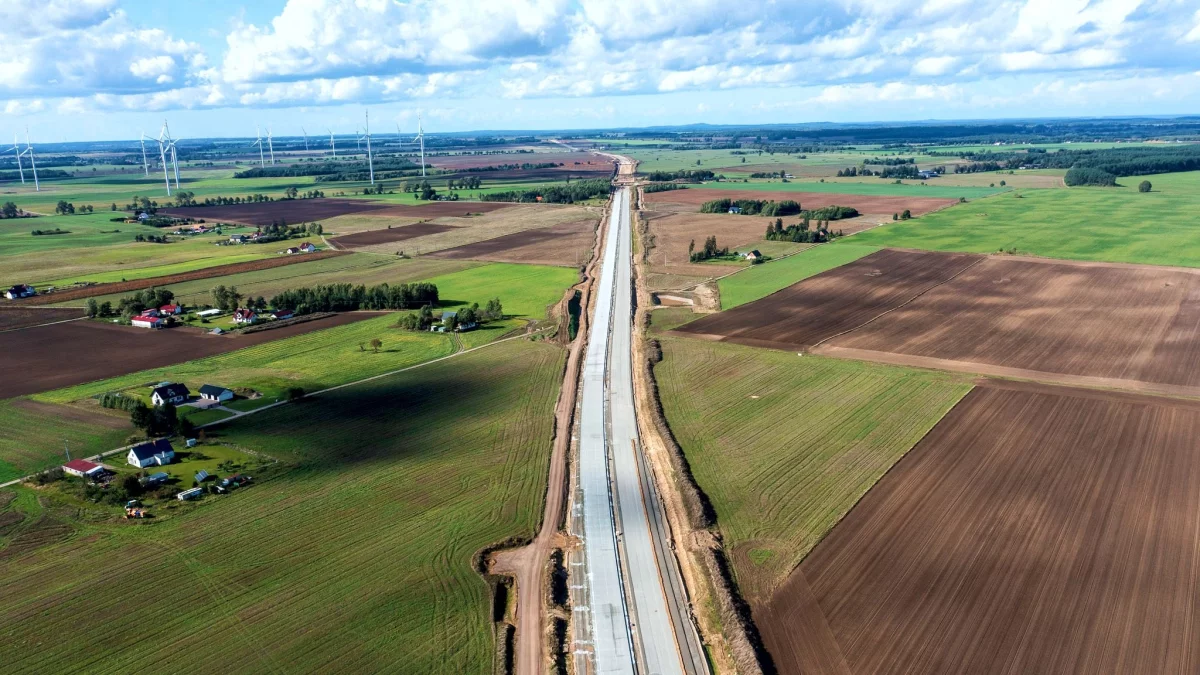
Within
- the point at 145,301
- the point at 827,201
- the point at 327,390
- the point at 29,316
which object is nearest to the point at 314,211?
the point at 29,316

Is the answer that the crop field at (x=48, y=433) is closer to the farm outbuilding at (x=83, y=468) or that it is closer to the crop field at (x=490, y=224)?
the farm outbuilding at (x=83, y=468)

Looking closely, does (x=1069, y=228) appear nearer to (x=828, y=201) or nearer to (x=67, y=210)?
(x=828, y=201)

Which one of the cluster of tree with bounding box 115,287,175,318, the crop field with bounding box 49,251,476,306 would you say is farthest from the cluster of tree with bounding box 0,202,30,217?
the cluster of tree with bounding box 115,287,175,318

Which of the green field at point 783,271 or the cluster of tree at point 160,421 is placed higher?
the green field at point 783,271

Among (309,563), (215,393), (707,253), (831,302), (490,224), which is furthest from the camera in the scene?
(490,224)

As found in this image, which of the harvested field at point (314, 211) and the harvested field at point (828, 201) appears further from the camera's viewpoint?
the harvested field at point (314, 211)

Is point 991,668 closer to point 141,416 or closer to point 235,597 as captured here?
point 235,597

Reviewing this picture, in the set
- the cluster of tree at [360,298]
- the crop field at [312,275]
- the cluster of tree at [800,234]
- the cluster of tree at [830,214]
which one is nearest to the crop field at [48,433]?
the cluster of tree at [360,298]
